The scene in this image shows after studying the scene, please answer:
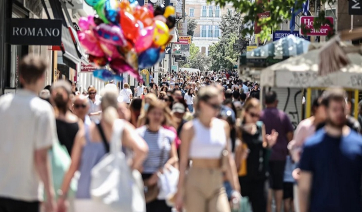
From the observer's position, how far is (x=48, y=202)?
5785 mm

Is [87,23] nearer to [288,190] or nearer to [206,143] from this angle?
[288,190]

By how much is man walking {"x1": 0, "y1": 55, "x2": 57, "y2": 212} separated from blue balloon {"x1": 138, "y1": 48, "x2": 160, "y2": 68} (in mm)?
4136

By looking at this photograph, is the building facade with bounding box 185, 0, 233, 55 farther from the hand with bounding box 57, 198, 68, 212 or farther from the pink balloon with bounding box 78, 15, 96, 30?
the hand with bounding box 57, 198, 68, 212

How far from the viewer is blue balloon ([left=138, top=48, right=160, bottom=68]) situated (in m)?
10.0

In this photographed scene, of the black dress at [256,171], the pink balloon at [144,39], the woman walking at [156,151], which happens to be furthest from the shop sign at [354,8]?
the woman walking at [156,151]

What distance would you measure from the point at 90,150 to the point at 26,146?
63 centimetres

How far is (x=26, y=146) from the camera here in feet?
19.2

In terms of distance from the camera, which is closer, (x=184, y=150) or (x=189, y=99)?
(x=184, y=150)

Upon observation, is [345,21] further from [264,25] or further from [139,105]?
[139,105]

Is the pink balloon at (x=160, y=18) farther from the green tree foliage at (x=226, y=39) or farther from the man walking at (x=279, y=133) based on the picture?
the green tree foliage at (x=226, y=39)

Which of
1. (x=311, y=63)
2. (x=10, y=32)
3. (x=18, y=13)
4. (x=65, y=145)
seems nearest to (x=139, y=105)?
(x=65, y=145)

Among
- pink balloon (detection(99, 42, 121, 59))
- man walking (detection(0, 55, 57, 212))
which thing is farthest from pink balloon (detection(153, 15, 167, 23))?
man walking (detection(0, 55, 57, 212))

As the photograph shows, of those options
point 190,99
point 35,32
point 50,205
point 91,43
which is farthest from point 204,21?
point 50,205

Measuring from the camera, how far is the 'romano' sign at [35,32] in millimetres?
14047
